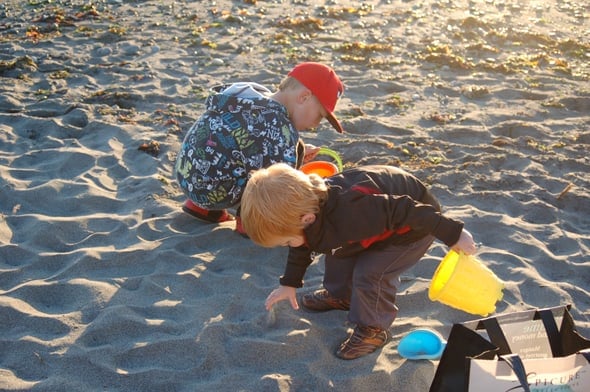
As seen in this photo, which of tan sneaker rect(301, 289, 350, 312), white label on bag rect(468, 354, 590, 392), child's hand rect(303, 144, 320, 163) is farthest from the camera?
child's hand rect(303, 144, 320, 163)

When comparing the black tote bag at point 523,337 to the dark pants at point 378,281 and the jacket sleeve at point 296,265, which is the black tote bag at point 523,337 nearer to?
the dark pants at point 378,281

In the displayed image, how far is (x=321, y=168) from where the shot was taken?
363 cm

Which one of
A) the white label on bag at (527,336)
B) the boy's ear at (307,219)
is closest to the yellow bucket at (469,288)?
the white label on bag at (527,336)

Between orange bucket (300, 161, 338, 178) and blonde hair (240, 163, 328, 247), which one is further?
orange bucket (300, 161, 338, 178)

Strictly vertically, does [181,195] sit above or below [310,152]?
below

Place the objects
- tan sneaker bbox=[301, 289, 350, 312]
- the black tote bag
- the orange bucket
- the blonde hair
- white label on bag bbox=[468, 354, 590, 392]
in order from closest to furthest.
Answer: white label on bag bbox=[468, 354, 590, 392] < the black tote bag < the blonde hair < tan sneaker bbox=[301, 289, 350, 312] < the orange bucket

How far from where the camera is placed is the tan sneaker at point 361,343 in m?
2.70

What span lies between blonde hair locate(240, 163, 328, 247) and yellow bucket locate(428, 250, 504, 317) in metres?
0.64

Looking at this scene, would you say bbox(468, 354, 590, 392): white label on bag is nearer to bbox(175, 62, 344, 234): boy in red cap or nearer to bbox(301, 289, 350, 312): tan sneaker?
bbox(301, 289, 350, 312): tan sneaker

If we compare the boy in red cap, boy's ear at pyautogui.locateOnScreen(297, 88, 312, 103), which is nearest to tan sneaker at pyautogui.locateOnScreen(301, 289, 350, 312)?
the boy in red cap

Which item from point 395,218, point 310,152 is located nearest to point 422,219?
point 395,218

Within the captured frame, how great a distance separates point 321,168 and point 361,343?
1.21 m

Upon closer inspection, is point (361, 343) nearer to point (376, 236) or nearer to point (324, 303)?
point (324, 303)

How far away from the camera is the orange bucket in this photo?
3.60 meters
